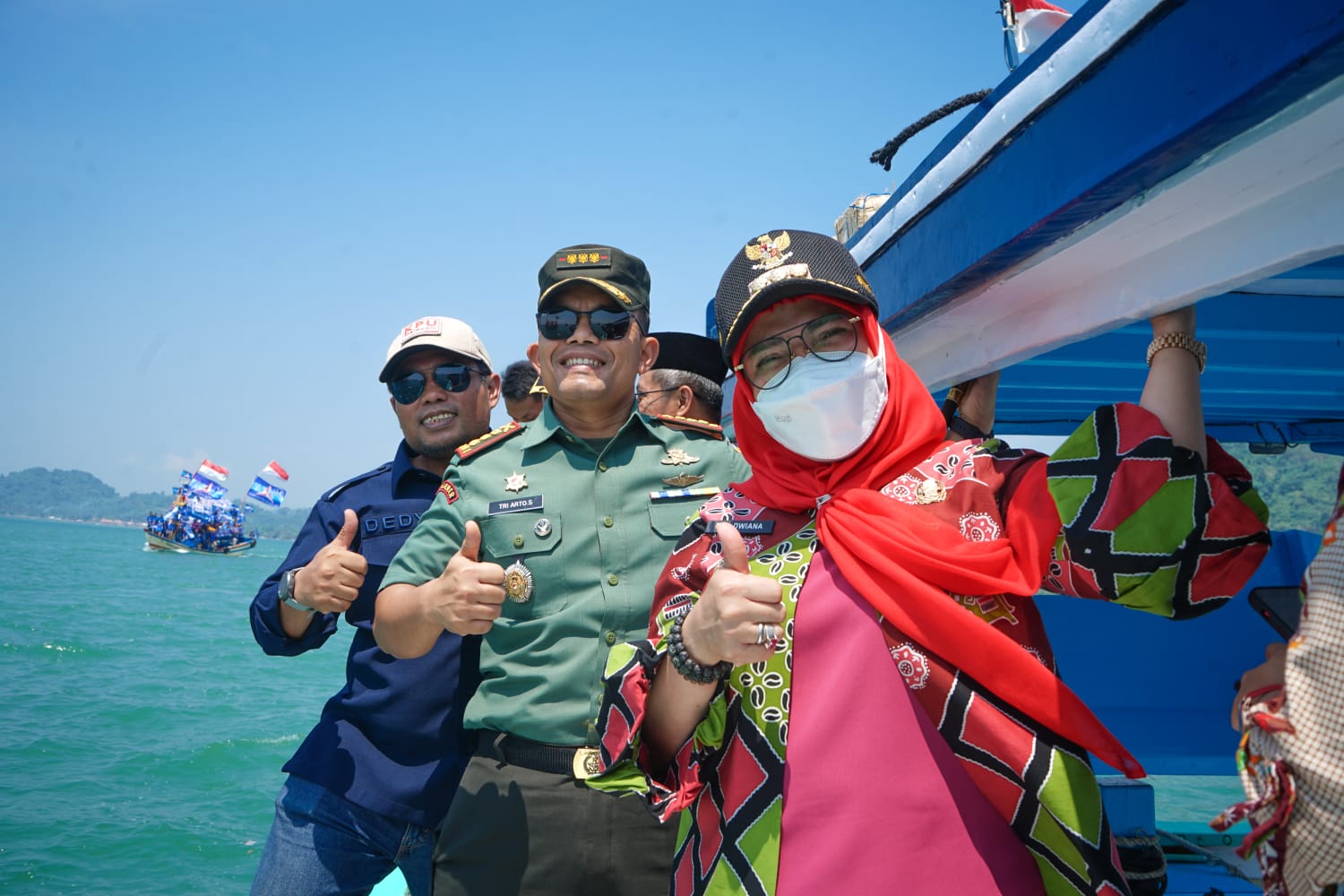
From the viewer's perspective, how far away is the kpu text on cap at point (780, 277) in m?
1.58

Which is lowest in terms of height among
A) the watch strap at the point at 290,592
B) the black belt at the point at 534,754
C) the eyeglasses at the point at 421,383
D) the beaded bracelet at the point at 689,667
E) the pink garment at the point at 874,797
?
the black belt at the point at 534,754

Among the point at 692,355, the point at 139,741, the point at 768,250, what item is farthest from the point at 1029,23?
the point at 139,741

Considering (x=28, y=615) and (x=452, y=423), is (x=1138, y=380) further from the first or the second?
(x=28, y=615)

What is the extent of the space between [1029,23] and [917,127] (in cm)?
33

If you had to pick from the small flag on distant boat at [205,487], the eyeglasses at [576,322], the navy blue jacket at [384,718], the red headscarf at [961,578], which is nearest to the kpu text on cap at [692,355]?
the eyeglasses at [576,322]

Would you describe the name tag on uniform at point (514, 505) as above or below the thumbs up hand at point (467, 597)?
above

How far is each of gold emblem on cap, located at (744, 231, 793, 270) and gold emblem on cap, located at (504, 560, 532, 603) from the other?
0.96 m

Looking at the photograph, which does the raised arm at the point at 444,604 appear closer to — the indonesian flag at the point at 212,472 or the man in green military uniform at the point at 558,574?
the man in green military uniform at the point at 558,574

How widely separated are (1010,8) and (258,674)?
2360cm

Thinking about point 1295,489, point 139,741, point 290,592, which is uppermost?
point 290,592

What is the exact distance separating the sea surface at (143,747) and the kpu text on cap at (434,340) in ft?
26.2

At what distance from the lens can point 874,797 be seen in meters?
1.35

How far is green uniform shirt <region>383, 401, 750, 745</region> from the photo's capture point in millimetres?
2043

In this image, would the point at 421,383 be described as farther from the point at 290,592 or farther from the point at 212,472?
the point at 212,472
